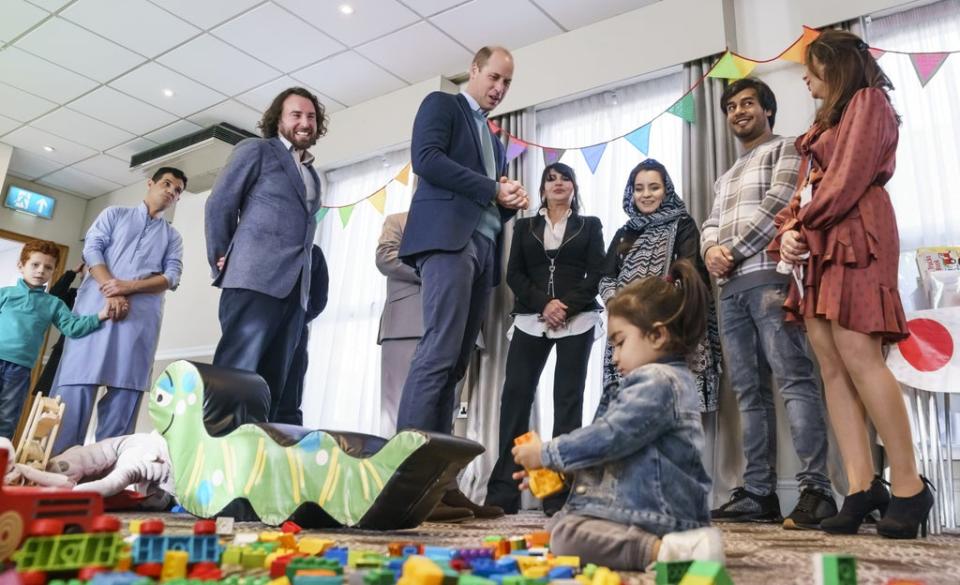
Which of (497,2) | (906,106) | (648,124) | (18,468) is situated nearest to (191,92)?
(497,2)

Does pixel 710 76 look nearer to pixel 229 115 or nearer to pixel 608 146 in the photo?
pixel 608 146

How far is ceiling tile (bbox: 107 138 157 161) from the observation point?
16.4 ft

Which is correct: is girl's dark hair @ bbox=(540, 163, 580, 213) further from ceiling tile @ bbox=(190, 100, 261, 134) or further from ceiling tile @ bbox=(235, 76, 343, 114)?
ceiling tile @ bbox=(190, 100, 261, 134)

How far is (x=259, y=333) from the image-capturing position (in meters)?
1.91

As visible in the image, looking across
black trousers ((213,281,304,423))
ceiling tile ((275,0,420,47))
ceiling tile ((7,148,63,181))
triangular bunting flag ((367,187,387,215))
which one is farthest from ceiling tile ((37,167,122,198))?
black trousers ((213,281,304,423))

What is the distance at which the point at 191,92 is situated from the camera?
4289 millimetres

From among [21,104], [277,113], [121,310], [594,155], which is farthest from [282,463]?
[21,104]

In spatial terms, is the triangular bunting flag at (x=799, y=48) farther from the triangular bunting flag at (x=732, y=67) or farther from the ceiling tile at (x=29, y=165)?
the ceiling tile at (x=29, y=165)

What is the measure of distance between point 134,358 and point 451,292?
1.56m

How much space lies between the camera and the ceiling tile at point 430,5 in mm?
3324

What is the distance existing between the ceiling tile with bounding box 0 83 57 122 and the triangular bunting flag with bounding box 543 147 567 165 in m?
3.36

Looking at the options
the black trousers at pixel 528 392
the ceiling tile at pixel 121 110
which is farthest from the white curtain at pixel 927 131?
the ceiling tile at pixel 121 110

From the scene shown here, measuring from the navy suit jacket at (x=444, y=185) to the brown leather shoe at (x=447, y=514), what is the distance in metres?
0.68

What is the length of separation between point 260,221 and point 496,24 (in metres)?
1.98
